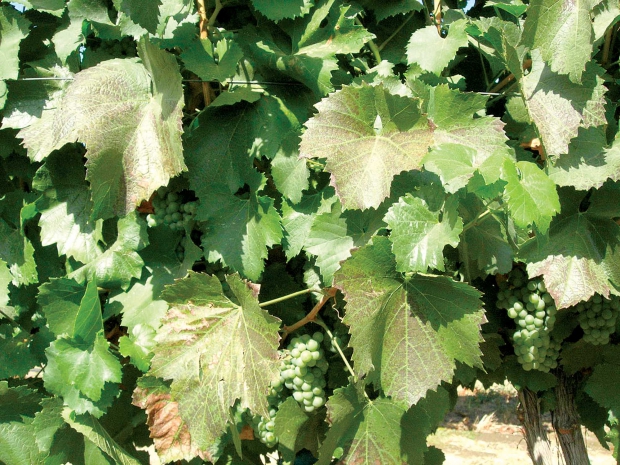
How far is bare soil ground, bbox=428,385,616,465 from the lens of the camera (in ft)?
14.6

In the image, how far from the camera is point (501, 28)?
4.17ft

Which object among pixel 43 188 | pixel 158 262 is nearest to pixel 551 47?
pixel 158 262

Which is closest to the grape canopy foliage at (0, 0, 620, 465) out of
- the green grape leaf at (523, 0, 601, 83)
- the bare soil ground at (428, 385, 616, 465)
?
the green grape leaf at (523, 0, 601, 83)

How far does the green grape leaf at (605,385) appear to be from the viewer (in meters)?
1.55

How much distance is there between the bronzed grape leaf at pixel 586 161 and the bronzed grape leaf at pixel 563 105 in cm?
4

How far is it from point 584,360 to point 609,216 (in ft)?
1.56

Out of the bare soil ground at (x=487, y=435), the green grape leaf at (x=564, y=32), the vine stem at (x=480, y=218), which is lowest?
the bare soil ground at (x=487, y=435)

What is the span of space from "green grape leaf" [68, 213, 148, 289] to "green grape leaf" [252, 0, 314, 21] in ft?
1.85

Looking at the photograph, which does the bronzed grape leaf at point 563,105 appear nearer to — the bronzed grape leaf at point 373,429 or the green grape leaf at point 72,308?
the bronzed grape leaf at point 373,429

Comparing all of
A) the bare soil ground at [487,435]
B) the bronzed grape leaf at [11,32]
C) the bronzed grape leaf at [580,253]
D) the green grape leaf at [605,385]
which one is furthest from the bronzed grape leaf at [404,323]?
the bare soil ground at [487,435]

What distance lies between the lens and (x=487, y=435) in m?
5.04

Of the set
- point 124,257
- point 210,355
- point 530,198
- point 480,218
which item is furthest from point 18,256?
point 530,198

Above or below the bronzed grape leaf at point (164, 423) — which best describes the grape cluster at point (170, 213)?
above

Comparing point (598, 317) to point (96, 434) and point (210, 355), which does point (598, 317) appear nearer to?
point (210, 355)
